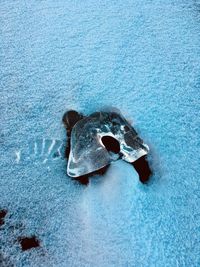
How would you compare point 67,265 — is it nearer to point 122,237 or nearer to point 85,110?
point 122,237

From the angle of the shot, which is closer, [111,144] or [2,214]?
[2,214]

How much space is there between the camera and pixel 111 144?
968 millimetres

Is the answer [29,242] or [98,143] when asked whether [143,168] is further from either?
[29,242]

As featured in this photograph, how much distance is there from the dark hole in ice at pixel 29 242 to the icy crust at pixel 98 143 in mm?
225

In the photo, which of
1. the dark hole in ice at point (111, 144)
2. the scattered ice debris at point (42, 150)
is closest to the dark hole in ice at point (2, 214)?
the scattered ice debris at point (42, 150)

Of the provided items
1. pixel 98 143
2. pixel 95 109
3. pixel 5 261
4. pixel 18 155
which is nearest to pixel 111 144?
pixel 98 143

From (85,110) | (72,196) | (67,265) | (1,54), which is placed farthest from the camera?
(1,54)

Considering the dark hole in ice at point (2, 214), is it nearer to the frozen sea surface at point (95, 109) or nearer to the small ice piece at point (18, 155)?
the frozen sea surface at point (95, 109)

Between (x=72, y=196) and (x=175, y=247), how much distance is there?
0.35 meters

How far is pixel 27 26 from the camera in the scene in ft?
4.18

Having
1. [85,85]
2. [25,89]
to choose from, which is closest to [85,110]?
[85,85]

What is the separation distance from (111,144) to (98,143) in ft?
0.16

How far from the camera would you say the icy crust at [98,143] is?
2.96 feet

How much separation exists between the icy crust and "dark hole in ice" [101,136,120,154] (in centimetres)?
1
